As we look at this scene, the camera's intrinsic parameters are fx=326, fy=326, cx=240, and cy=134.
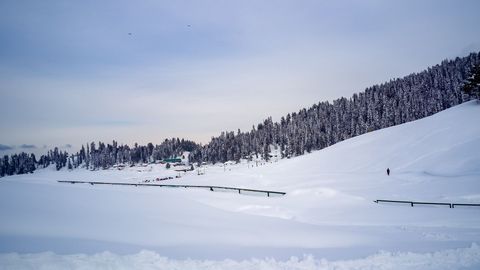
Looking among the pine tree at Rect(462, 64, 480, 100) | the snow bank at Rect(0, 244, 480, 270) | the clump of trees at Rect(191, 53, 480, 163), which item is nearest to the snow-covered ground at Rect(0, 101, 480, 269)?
the snow bank at Rect(0, 244, 480, 270)

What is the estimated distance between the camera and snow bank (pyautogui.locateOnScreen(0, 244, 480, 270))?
1002cm

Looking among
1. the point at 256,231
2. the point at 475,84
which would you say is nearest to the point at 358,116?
the point at 475,84

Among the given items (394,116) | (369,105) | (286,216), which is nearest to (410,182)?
(286,216)

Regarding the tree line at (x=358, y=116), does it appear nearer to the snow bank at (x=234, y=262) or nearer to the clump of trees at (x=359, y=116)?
the clump of trees at (x=359, y=116)

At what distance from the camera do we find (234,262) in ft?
36.1

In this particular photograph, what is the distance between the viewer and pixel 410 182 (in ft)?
130

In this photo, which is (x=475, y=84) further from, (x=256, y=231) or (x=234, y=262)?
(x=234, y=262)

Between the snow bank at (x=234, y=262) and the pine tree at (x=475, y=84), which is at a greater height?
the pine tree at (x=475, y=84)

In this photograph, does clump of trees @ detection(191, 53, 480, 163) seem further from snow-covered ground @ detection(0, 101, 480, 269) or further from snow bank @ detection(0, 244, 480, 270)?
Answer: snow bank @ detection(0, 244, 480, 270)

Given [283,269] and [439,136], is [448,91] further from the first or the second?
[283,269]

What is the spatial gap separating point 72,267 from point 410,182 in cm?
3955

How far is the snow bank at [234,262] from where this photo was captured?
32.9ft

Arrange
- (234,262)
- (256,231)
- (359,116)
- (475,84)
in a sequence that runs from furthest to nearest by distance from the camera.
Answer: (359,116) → (475,84) → (256,231) → (234,262)

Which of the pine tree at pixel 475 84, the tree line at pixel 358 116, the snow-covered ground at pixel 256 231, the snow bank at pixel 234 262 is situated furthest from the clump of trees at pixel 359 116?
the snow bank at pixel 234 262
